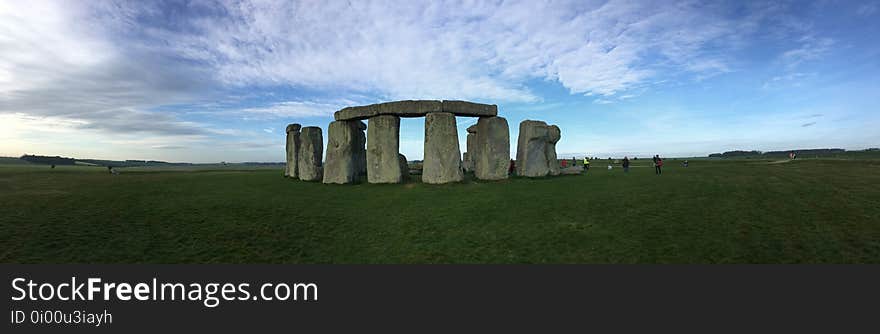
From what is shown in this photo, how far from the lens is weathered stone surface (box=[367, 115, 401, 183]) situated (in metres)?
12.7

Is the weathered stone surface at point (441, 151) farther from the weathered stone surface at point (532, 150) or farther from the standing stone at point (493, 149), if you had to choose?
the weathered stone surface at point (532, 150)

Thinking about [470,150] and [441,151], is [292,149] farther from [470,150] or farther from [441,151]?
[470,150]

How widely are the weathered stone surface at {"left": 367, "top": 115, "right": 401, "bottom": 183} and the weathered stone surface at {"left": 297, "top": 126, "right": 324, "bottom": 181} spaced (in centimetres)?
344

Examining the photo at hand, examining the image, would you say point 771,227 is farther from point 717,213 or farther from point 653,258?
point 653,258

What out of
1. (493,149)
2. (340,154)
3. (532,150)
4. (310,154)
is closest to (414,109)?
(340,154)

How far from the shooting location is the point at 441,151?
12539 millimetres

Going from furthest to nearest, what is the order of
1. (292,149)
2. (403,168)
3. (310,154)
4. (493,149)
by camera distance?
(292,149) → (310,154) → (403,168) → (493,149)

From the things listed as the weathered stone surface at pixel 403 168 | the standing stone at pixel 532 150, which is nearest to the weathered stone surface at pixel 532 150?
the standing stone at pixel 532 150

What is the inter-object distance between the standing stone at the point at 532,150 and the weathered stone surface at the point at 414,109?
2828mm

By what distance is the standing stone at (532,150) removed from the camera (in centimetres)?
1512

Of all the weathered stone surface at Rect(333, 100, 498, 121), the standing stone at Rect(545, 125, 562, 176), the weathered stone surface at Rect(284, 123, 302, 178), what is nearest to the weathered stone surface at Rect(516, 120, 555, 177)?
the standing stone at Rect(545, 125, 562, 176)

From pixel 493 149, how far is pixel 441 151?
8.08 ft

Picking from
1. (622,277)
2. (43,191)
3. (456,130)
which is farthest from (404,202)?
(43,191)

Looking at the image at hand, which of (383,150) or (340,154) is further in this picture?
(340,154)
